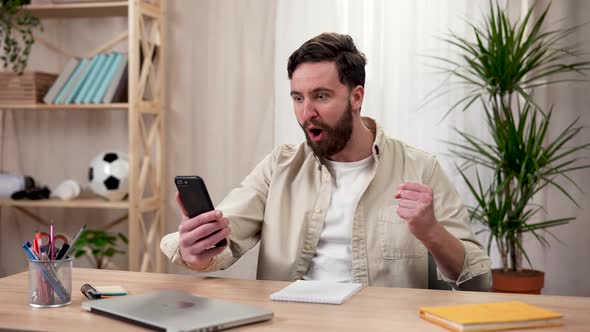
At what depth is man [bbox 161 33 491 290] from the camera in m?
1.97

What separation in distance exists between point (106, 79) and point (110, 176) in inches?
18.3

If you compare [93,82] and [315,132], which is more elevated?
[93,82]

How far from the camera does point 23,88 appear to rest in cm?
350

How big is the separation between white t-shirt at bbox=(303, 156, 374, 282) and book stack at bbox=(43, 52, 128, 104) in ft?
5.50

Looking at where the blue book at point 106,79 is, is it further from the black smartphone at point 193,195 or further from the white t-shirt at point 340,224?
the black smartphone at point 193,195

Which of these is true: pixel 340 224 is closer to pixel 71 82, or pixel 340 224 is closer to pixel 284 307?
pixel 284 307

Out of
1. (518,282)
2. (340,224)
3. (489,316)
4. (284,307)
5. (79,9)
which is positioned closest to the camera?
(489,316)

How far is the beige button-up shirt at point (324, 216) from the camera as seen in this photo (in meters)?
1.96

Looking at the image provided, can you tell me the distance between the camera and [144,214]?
3.70 m

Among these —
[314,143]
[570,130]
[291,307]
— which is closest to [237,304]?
[291,307]

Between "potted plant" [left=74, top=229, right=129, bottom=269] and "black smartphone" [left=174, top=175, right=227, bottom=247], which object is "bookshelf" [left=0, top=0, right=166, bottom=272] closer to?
"potted plant" [left=74, top=229, right=129, bottom=269]

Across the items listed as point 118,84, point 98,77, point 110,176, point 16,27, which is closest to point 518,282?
point 110,176

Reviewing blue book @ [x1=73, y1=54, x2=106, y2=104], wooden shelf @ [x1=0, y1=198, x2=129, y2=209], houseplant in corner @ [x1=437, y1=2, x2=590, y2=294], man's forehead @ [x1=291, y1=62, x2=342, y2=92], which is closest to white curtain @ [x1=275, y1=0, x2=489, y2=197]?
houseplant in corner @ [x1=437, y1=2, x2=590, y2=294]

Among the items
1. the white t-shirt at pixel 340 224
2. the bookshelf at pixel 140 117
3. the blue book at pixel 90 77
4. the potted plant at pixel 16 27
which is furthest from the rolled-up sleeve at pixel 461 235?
the potted plant at pixel 16 27
